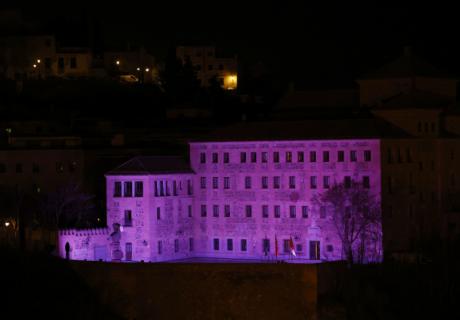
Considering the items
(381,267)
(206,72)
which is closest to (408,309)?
(381,267)

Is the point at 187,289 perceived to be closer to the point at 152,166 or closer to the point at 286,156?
the point at 152,166

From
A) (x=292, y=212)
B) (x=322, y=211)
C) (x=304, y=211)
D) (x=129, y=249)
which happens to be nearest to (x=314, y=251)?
(x=322, y=211)

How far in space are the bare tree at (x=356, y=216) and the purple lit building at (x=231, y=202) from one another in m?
0.57

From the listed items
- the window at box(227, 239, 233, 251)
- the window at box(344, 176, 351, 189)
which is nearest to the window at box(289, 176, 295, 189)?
the window at box(344, 176, 351, 189)

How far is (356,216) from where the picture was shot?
86.2 metres

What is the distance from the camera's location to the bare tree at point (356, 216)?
86000 mm

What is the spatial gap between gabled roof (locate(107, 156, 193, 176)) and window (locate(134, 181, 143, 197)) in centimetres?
54

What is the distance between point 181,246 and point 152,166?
4750mm

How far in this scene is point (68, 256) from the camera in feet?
266

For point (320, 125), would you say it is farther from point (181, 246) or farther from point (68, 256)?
point (68, 256)

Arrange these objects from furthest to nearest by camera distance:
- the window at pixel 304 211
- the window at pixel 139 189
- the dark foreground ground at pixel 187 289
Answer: the window at pixel 304 211 → the window at pixel 139 189 → the dark foreground ground at pixel 187 289

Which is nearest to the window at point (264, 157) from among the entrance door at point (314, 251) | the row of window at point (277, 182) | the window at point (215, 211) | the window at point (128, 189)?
the row of window at point (277, 182)

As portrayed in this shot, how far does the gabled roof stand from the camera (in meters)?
89.4

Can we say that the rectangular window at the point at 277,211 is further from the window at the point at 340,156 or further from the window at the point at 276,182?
the window at the point at 340,156
